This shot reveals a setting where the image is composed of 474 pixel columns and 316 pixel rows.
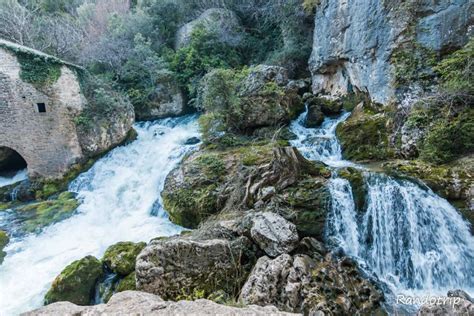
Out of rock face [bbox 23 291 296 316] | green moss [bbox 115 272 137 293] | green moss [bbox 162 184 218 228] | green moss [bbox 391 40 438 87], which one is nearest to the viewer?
rock face [bbox 23 291 296 316]

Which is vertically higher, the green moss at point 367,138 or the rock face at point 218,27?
the rock face at point 218,27

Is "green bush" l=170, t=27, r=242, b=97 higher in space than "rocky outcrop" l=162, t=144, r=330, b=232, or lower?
higher

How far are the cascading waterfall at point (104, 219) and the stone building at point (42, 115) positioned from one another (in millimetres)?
978

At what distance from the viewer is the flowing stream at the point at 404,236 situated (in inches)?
175

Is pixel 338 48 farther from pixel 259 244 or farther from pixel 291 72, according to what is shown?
pixel 259 244

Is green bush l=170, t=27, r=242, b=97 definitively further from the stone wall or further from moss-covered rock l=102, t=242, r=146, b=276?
moss-covered rock l=102, t=242, r=146, b=276

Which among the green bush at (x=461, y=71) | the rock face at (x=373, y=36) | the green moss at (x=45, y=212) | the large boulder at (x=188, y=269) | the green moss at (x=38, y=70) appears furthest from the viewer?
the green moss at (x=38, y=70)

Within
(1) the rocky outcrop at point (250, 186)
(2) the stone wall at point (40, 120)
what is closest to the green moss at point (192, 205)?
(1) the rocky outcrop at point (250, 186)

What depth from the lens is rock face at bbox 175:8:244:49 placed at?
46.9 ft

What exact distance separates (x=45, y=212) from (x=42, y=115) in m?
3.84

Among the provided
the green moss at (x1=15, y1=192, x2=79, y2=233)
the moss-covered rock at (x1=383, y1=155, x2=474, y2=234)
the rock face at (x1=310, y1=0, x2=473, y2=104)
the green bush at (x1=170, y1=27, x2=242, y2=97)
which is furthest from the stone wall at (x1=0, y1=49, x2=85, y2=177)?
the moss-covered rock at (x1=383, y1=155, x2=474, y2=234)

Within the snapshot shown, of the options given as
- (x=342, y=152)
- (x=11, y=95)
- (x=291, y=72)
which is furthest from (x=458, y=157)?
(x=11, y=95)

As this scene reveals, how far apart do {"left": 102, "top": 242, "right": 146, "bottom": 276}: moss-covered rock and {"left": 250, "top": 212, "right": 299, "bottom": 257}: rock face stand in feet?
8.20

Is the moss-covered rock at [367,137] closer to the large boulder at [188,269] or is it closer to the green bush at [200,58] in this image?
the large boulder at [188,269]
